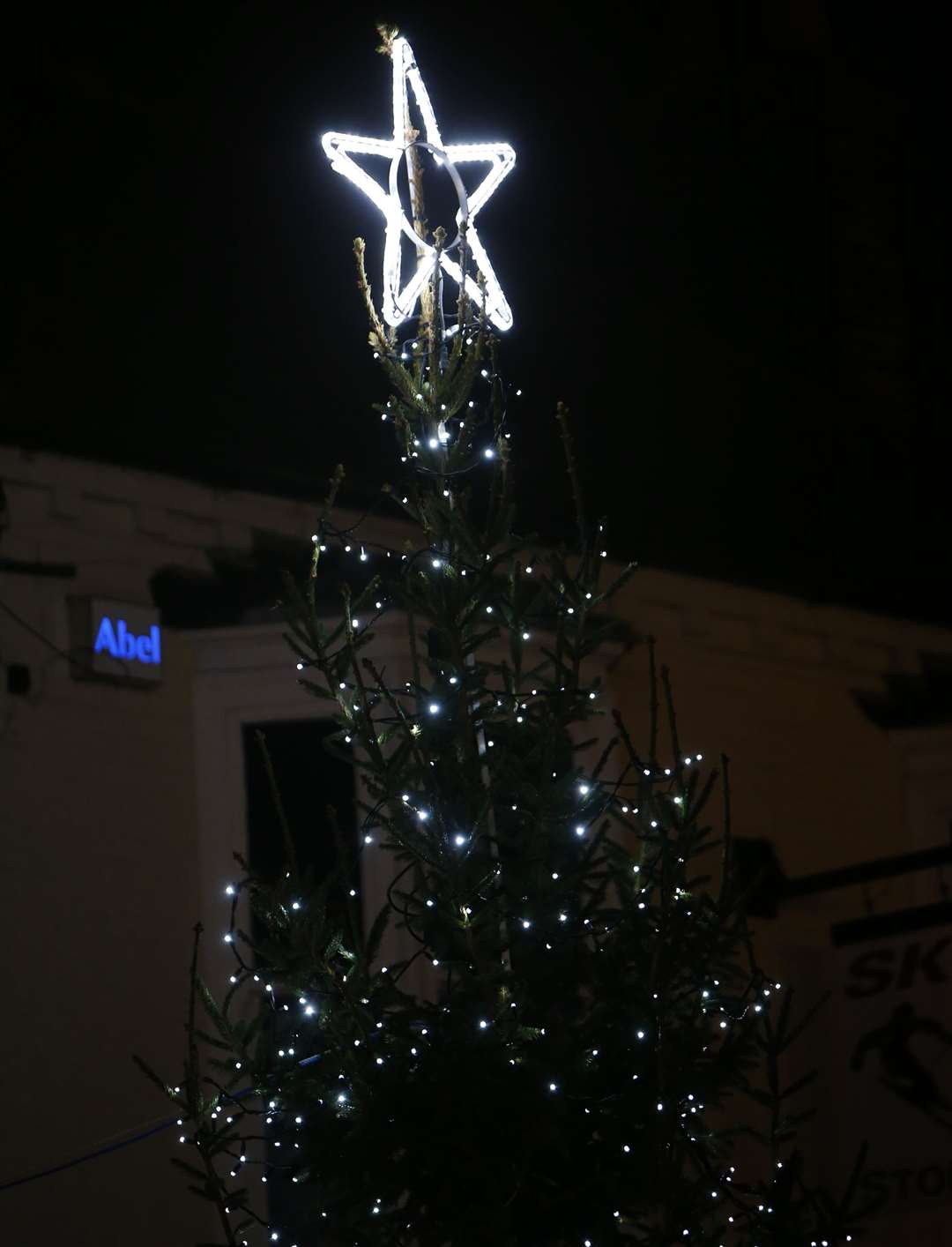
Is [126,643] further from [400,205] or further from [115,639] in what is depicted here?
[400,205]

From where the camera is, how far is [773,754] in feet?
31.4

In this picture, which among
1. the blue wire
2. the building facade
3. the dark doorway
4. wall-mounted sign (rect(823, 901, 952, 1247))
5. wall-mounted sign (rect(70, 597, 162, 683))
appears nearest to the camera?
the blue wire

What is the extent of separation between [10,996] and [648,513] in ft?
15.5

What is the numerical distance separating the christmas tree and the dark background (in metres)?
3.26

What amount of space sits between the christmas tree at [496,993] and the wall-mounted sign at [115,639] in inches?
105

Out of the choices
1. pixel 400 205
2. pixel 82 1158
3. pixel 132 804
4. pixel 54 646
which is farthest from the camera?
pixel 132 804

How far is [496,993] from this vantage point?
A: 13.2ft

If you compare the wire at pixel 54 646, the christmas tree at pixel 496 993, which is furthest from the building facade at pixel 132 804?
the christmas tree at pixel 496 993

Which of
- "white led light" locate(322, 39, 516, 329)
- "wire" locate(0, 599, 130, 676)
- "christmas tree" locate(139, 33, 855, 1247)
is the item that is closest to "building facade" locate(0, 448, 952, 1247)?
"wire" locate(0, 599, 130, 676)

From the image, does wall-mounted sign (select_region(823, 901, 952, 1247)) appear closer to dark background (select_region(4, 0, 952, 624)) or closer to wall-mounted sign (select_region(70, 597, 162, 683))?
dark background (select_region(4, 0, 952, 624))

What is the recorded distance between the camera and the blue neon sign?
6980 mm

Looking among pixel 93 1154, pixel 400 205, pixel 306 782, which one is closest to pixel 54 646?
pixel 306 782

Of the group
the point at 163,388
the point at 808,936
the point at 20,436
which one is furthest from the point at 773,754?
the point at 20,436

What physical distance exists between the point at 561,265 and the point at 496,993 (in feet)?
22.5
